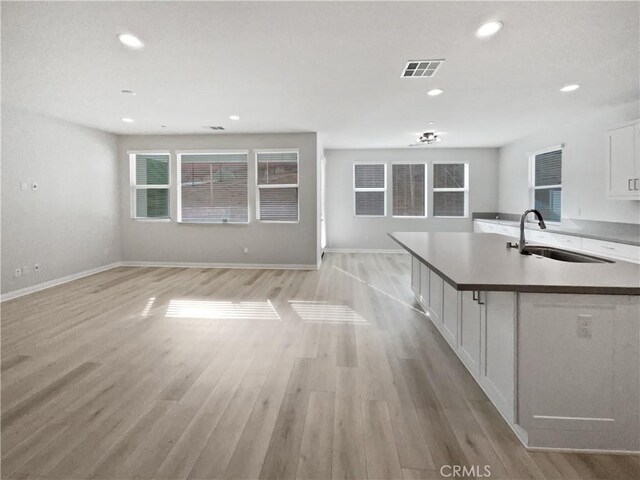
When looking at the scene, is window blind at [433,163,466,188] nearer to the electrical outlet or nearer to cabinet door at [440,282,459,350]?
cabinet door at [440,282,459,350]

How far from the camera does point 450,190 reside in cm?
871

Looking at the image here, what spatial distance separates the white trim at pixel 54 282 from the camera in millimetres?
4664

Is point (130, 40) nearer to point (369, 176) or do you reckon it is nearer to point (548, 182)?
point (369, 176)

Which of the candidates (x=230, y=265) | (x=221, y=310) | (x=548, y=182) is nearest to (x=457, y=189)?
(x=548, y=182)

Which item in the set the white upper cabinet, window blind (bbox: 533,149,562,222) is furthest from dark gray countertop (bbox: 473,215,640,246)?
the white upper cabinet

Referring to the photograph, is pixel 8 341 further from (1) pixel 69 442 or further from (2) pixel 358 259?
(2) pixel 358 259

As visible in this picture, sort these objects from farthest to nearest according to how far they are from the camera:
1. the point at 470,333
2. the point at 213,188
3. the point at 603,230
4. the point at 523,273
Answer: the point at 213,188
the point at 603,230
the point at 470,333
the point at 523,273

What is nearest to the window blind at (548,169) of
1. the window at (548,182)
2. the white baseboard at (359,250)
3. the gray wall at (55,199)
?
the window at (548,182)

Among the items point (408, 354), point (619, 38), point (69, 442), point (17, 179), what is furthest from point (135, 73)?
point (619, 38)

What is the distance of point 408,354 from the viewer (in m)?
2.86

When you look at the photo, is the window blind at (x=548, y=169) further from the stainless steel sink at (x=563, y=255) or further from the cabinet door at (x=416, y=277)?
the stainless steel sink at (x=563, y=255)

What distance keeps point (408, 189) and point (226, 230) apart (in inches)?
190

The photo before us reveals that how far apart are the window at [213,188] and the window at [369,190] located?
3.18m

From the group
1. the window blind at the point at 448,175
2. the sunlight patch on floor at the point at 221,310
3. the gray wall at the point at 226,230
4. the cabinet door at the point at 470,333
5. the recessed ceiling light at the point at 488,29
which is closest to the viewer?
the cabinet door at the point at 470,333
